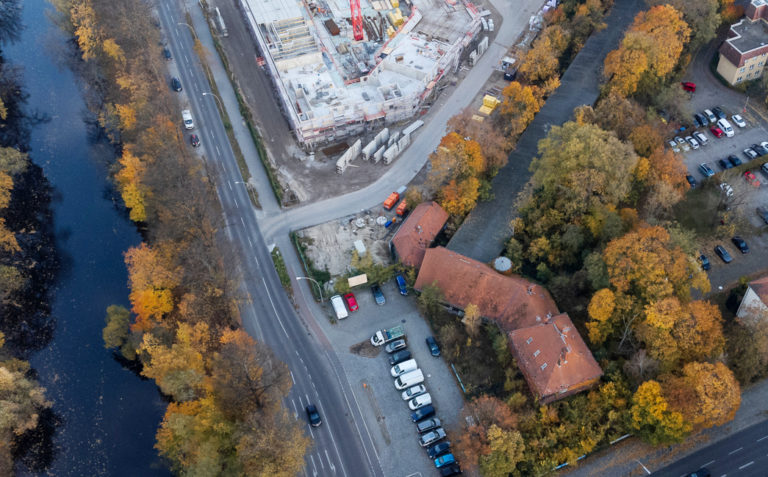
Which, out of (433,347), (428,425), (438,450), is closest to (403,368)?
(433,347)

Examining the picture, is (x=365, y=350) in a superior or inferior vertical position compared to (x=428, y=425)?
inferior

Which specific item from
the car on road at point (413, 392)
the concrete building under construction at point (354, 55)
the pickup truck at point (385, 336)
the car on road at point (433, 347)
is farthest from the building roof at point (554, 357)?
the concrete building under construction at point (354, 55)

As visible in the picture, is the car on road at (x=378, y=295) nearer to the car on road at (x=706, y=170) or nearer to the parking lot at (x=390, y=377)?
the parking lot at (x=390, y=377)

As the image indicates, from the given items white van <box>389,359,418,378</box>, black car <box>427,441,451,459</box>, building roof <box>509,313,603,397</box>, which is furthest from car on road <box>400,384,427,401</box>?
building roof <box>509,313,603,397</box>

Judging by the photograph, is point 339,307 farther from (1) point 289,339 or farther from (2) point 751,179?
(2) point 751,179

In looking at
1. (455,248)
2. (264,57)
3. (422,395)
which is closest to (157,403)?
(422,395)

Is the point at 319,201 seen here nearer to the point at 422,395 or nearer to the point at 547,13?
the point at 422,395
